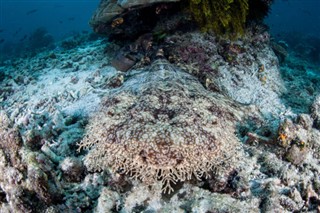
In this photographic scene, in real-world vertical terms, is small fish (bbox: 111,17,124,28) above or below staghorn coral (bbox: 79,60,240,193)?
above

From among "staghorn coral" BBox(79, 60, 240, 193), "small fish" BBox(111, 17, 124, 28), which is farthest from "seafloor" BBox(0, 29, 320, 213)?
"small fish" BBox(111, 17, 124, 28)

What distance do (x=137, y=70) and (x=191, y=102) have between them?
256cm

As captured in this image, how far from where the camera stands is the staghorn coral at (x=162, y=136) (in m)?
Result: 3.16

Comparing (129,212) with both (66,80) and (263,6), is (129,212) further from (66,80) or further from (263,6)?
(263,6)

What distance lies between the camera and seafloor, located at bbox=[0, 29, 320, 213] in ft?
10.5

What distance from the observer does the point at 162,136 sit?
128 inches

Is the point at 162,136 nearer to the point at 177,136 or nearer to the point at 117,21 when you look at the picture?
the point at 177,136

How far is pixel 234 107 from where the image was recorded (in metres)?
4.94

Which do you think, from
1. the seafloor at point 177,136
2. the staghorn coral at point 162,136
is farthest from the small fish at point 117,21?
the staghorn coral at point 162,136

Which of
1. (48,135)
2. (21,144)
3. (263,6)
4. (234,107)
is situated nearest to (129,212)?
(21,144)

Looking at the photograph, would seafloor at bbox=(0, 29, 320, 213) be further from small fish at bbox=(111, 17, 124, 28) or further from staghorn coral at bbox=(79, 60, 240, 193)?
small fish at bbox=(111, 17, 124, 28)

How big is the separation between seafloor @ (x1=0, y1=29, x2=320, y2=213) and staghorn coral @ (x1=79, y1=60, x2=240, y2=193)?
1.0 inches

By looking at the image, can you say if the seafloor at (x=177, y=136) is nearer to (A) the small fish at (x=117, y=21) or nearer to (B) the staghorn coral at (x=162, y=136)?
(B) the staghorn coral at (x=162, y=136)

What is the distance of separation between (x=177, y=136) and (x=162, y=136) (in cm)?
19
